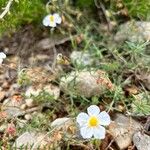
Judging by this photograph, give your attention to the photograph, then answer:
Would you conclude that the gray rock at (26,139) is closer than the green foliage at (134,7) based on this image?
Yes

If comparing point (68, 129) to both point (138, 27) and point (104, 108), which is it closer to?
point (104, 108)

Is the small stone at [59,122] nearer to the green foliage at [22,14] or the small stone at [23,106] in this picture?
the small stone at [23,106]

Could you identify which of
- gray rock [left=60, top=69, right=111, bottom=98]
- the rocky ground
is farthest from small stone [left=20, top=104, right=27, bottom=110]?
gray rock [left=60, top=69, right=111, bottom=98]

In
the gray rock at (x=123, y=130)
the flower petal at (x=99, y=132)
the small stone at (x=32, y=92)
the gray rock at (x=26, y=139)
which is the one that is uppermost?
the flower petal at (x=99, y=132)

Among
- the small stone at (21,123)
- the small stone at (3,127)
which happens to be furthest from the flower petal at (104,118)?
the small stone at (3,127)

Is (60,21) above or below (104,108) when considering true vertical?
above

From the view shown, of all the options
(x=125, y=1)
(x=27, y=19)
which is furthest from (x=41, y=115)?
(x=125, y=1)

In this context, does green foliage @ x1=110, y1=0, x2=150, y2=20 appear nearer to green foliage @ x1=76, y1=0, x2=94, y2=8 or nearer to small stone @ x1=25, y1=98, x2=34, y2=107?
green foliage @ x1=76, y1=0, x2=94, y2=8

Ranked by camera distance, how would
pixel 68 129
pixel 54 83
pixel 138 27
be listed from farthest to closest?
pixel 138 27, pixel 54 83, pixel 68 129
